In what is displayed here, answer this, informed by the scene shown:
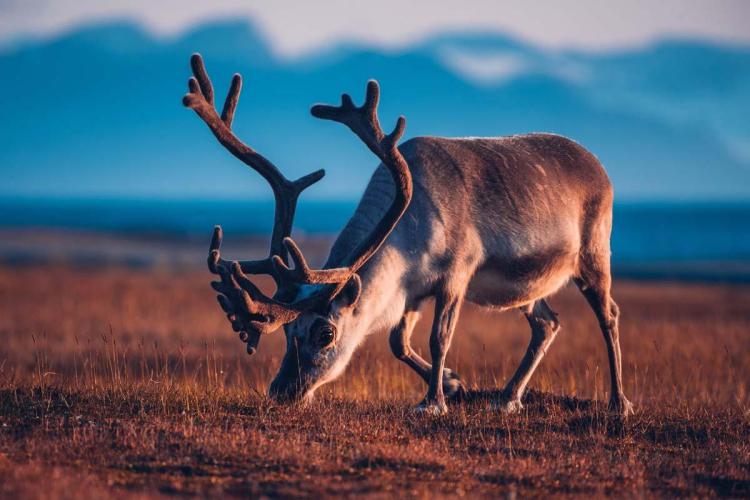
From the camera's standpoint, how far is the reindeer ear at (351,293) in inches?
363

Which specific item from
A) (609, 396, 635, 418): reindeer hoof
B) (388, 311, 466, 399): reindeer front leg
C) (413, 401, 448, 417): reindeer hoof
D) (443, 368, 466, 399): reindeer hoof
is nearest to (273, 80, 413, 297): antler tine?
(388, 311, 466, 399): reindeer front leg

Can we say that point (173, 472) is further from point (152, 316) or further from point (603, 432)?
point (152, 316)

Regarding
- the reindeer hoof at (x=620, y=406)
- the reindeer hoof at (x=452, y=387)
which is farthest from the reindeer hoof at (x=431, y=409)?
the reindeer hoof at (x=620, y=406)

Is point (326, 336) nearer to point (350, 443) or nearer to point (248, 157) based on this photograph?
point (350, 443)

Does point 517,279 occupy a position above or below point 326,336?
above

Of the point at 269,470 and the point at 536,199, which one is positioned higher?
the point at 536,199

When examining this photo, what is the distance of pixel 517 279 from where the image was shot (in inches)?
405

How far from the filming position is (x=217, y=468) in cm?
719

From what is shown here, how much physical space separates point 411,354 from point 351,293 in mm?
1444

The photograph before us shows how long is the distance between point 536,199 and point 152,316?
51.8 feet

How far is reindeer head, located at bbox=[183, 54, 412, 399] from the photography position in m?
9.05

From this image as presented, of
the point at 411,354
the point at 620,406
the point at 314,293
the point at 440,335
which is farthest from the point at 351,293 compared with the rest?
the point at 620,406

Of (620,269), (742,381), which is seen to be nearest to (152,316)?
(742,381)

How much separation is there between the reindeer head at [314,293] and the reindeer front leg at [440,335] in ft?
2.74
